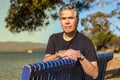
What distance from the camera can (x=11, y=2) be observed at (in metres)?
12.8

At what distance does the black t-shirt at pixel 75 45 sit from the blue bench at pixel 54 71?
0.18m

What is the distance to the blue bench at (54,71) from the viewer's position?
3670 millimetres

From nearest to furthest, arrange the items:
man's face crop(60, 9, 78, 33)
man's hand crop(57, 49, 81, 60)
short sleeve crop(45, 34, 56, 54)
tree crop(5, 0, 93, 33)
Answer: man's hand crop(57, 49, 81, 60) < man's face crop(60, 9, 78, 33) < short sleeve crop(45, 34, 56, 54) < tree crop(5, 0, 93, 33)

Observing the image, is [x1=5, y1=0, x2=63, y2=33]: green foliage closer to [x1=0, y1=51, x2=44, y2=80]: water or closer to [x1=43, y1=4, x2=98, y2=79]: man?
[x1=43, y1=4, x2=98, y2=79]: man

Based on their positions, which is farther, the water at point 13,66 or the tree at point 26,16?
the water at point 13,66

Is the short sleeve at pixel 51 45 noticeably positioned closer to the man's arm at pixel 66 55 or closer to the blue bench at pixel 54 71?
the man's arm at pixel 66 55

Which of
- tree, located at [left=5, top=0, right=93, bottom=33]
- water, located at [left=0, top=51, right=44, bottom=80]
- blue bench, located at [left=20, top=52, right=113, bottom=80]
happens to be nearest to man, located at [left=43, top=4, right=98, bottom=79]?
blue bench, located at [left=20, top=52, right=113, bottom=80]

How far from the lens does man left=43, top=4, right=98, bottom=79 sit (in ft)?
15.0

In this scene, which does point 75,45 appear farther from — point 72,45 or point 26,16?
point 26,16

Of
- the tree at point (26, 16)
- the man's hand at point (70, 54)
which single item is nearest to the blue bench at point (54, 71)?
the man's hand at point (70, 54)

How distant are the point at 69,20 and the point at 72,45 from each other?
0.32 m

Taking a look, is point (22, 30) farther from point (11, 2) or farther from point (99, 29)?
point (99, 29)

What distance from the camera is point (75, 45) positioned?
4.83 m

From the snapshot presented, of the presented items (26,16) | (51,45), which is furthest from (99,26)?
(51,45)
